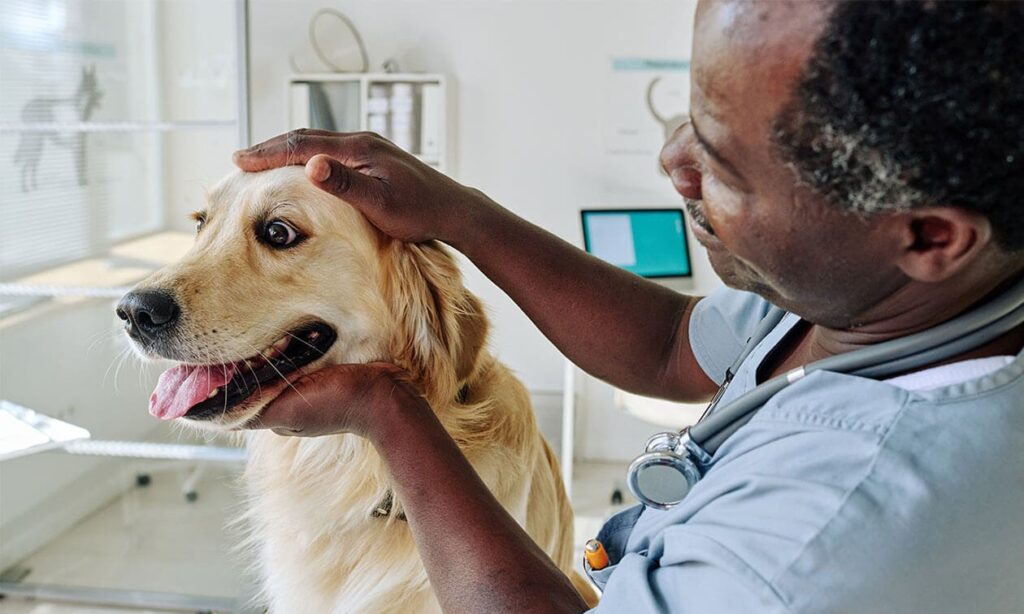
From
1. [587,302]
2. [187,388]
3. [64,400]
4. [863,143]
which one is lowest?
[64,400]

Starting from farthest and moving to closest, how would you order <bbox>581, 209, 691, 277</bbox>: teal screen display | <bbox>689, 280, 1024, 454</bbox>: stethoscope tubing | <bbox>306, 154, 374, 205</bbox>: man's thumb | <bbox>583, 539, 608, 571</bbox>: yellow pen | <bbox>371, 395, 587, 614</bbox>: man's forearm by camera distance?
<bbox>581, 209, 691, 277</bbox>: teal screen display, <bbox>306, 154, 374, 205</bbox>: man's thumb, <bbox>583, 539, 608, 571</bbox>: yellow pen, <bbox>371, 395, 587, 614</bbox>: man's forearm, <bbox>689, 280, 1024, 454</bbox>: stethoscope tubing

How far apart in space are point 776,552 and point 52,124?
8.93 feet

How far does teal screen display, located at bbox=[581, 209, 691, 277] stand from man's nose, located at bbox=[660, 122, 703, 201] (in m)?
2.76

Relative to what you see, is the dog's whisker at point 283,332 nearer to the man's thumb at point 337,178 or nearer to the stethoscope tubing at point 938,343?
the man's thumb at point 337,178

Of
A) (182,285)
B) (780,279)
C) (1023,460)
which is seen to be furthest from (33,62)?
(1023,460)

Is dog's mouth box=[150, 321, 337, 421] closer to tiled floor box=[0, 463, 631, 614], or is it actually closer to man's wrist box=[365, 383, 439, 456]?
man's wrist box=[365, 383, 439, 456]

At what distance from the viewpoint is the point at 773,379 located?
0.76 m

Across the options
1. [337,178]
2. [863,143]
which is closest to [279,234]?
[337,178]

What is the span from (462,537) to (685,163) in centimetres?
38

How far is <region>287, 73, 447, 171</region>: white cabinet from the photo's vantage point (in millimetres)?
3512

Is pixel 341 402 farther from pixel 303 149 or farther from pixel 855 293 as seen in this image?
pixel 855 293

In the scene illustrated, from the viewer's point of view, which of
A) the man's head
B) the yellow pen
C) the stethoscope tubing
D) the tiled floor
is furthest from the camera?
the tiled floor

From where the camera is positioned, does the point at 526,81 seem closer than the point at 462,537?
No

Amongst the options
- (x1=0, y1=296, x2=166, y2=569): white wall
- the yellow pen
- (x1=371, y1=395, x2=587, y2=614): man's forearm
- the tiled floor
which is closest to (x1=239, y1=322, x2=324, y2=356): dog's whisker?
(x1=371, y1=395, x2=587, y2=614): man's forearm
